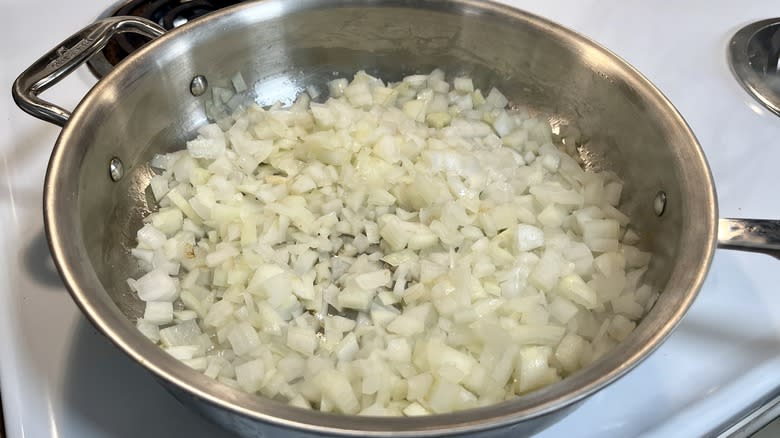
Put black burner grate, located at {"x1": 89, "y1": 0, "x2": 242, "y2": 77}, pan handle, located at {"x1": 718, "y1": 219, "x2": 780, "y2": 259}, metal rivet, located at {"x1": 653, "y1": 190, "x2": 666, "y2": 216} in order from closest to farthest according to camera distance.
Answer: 1. pan handle, located at {"x1": 718, "y1": 219, "x2": 780, "y2": 259}
2. metal rivet, located at {"x1": 653, "y1": 190, "x2": 666, "y2": 216}
3. black burner grate, located at {"x1": 89, "y1": 0, "x2": 242, "y2": 77}

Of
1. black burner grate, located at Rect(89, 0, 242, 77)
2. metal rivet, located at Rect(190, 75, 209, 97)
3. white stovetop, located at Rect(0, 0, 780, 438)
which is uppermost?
black burner grate, located at Rect(89, 0, 242, 77)

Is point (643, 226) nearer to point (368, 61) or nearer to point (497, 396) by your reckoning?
point (497, 396)

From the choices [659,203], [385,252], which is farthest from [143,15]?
[659,203]

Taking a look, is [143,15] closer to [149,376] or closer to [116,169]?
[116,169]

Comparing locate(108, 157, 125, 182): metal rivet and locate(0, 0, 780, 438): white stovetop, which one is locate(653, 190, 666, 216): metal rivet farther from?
locate(108, 157, 125, 182): metal rivet

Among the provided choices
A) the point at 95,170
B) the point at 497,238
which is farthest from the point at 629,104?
the point at 95,170

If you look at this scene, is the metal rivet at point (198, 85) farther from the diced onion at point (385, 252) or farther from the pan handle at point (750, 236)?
the pan handle at point (750, 236)

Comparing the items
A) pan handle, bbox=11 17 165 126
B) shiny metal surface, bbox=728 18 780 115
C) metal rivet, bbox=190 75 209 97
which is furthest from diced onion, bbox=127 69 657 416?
shiny metal surface, bbox=728 18 780 115
